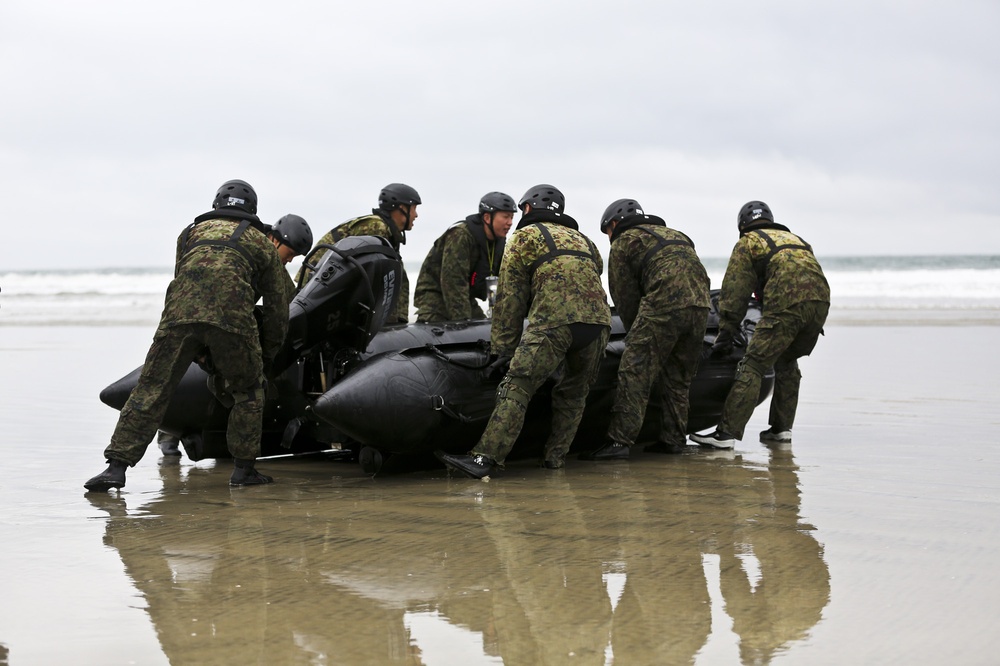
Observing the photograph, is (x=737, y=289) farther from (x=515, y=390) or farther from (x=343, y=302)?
(x=343, y=302)

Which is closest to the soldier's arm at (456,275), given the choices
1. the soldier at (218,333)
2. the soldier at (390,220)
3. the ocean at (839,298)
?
the soldier at (390,220)

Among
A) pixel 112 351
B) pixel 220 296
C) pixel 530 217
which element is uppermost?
pixel 530 217

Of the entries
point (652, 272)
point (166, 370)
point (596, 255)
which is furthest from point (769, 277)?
point (166, 370)

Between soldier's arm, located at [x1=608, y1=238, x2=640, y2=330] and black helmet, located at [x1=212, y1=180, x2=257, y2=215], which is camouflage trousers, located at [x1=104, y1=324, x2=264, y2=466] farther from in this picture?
soldier's arm, located at [x1=608, y1=238, x2=640, y2=330]

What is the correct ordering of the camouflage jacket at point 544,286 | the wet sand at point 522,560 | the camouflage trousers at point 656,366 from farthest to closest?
the camouflage trousers at point 656,366, the camouflage jacket at point 544,286, the wet sand at point 522,560

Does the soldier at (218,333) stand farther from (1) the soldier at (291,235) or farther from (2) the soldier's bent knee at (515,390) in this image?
(2) the soldier's bent knee at (515,390)

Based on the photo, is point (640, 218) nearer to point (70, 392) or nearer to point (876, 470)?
point (876, 470)

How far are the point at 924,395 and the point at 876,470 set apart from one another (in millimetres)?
4262

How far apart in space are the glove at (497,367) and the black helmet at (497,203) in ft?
7.66

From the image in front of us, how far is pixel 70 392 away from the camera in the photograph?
12.0 meters

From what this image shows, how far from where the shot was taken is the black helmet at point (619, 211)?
8.42 m

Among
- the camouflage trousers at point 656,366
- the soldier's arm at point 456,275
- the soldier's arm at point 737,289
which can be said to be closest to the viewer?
the camouflage trousers at point 656,366

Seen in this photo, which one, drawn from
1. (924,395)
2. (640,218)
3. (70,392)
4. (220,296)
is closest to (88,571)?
(220,296)

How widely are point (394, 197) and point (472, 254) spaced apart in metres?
0.89
